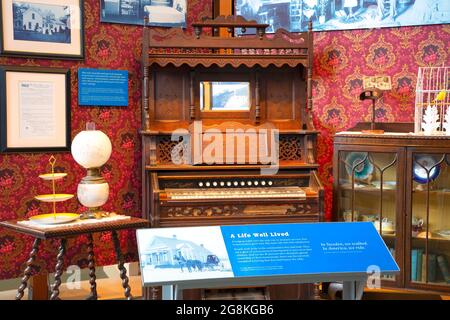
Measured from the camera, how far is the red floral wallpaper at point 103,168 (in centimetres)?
474

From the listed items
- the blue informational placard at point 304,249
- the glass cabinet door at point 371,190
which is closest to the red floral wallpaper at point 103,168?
the glass cabinet door at point 371,190

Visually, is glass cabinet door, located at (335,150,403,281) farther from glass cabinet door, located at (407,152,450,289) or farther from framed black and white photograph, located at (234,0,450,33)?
framed black and white photograph, located at (234,0,450,33)

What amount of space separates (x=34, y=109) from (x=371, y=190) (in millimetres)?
2698

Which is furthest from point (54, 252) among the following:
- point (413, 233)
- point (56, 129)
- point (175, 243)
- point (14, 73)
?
point (413, 233)

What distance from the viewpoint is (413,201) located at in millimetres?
4914

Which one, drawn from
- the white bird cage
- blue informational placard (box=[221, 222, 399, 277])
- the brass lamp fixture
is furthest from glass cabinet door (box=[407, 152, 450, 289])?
the brass lamp fixture

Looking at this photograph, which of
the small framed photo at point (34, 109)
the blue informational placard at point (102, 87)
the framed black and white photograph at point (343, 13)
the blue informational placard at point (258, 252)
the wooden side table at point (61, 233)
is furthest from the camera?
the framed black and white photograph at point (343, 13)

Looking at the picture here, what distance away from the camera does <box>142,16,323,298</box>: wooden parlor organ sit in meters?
4.69

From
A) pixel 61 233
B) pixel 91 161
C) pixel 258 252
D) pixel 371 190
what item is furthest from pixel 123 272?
pixel 371 190

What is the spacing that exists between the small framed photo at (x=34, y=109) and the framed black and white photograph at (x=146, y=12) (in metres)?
0.63

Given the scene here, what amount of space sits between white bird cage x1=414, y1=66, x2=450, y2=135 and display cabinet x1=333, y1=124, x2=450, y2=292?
0.30 meters

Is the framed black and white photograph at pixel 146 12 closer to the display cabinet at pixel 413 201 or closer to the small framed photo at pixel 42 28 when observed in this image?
the small framed photo at pixel 42 28
